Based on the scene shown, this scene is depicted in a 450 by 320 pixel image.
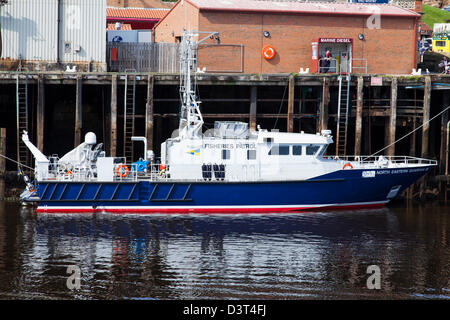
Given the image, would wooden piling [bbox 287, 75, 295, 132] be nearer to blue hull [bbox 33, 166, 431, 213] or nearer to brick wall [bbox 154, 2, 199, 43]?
blue hull [bbox 33, 166, 431, 213]

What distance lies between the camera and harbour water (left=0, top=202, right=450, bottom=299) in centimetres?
1864

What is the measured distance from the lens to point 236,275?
19.9m

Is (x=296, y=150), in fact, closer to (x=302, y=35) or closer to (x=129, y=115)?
(x=129, y=115)

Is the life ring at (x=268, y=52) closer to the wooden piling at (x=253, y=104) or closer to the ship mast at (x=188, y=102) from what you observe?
the wooden piling at (x=253, y=104)

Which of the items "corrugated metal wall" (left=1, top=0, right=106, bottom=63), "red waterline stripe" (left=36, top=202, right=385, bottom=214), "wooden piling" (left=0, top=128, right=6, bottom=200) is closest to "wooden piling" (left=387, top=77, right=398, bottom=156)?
"red waterline stripe" (left=36, top=202, right=385, bottom=214)

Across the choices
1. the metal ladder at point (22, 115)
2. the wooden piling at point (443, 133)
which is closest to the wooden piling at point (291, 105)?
the wooden piling at point (443, 133)

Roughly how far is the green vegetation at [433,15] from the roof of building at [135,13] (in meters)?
34.5

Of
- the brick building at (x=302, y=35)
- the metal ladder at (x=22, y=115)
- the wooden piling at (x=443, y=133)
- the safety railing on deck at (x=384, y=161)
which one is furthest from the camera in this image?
the brick building at (x=302, y=35)

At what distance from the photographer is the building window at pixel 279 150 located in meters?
28.4

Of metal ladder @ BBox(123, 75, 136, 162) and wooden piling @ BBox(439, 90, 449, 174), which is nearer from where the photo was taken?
metal ladder @ BBox(123, 75, 136, 162)

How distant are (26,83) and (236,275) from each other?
583 inches

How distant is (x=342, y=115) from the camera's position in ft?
104

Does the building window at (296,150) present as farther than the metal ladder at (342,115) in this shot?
No
